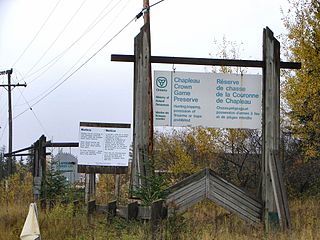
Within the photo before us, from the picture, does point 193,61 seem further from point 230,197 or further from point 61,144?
point 61,144

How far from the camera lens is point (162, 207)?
383 inches

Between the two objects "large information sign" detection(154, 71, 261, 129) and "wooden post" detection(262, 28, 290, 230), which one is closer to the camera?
"wooden post" detection(262, 28, 290, 230)

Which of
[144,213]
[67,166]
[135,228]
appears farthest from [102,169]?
[135,228]

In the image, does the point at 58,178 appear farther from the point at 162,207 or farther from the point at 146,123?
the point at 162,207

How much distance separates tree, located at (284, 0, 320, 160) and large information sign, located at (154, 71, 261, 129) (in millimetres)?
10784

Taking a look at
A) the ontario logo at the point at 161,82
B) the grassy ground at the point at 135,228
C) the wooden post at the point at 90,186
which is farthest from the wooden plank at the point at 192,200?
the wooden post at the point at 90,186

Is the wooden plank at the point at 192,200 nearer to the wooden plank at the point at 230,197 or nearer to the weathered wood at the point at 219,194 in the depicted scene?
the weathered wood at the point at 219,194

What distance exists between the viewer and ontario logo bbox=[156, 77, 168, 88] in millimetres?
12241

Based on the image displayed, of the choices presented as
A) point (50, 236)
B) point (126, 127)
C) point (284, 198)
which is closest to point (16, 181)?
point (126, 127)

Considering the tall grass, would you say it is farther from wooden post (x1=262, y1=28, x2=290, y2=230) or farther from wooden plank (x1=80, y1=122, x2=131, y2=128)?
wooden plank (x1=80, y1=122, x2=131, y2=128)

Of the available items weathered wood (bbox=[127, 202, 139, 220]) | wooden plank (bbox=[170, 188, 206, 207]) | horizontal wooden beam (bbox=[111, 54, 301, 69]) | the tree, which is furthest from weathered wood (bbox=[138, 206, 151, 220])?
the tree

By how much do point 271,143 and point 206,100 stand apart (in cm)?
160

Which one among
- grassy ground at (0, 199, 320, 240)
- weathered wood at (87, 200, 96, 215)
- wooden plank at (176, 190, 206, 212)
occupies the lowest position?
grassy ground at (0, 199, 320, 240)

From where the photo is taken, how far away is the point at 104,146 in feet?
49.2
